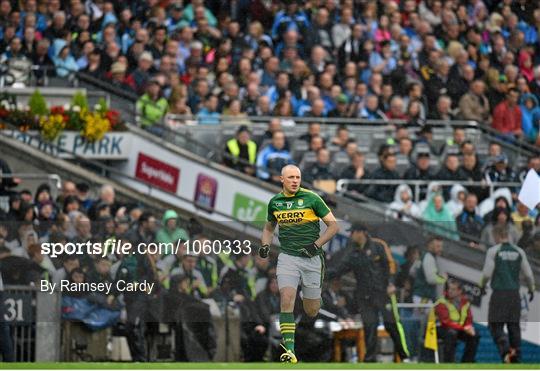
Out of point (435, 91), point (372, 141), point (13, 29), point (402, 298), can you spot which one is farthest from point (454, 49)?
point (402, 298)

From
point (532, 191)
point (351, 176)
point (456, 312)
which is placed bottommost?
point (456, 312)

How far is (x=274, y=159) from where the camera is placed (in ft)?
94.1

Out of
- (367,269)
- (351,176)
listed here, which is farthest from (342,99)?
(367,269)

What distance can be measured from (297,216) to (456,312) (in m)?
4.89

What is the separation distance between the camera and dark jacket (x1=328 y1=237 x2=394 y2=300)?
23703mm

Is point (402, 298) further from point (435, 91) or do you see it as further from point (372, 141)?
point (435, 91)

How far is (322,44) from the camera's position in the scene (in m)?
32.5

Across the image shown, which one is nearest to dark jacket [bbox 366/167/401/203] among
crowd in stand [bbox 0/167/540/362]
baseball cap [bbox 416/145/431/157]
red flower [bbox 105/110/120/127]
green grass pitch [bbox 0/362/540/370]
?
baseball cap [bbox 416/145/431/157]

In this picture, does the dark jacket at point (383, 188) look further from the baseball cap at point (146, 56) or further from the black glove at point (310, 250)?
the black glove at point (310, 250)

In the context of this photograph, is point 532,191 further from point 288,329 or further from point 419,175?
point 419,175

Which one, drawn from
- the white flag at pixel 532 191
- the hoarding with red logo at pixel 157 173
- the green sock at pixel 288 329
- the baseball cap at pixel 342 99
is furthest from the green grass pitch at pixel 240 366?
the baseball cap at pixel 342 99

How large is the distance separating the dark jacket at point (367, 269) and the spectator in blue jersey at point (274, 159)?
16.1 feet

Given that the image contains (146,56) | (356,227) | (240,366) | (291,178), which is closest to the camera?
(291,178)

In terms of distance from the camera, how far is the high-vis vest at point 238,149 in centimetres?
→ 2886
